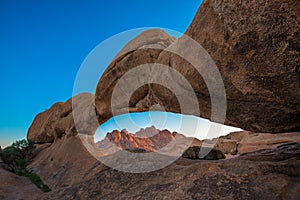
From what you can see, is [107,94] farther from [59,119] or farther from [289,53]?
[289,53]

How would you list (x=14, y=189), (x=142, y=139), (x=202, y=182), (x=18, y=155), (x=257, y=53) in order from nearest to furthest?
(x=257, y=53), (x=202, y=182), (x=14, y=189), (x=18, y=155), (x=142, y=139)

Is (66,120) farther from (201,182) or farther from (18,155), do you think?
(201,182)

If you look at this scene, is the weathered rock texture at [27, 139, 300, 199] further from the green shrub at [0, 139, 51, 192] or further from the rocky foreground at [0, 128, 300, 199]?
the green shrub at [0, 139, 51, 192]

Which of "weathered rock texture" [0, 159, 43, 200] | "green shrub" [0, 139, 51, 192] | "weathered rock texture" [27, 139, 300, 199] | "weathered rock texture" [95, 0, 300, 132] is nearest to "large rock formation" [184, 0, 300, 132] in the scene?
"weathered rock texture" [95, 0, 300, 132]

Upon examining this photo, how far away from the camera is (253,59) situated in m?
5.33

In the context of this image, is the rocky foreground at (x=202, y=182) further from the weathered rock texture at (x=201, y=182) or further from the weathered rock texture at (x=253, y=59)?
the weathered rock texture at (x=253, y=59)

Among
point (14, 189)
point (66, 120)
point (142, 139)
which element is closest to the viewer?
point (14, 189)

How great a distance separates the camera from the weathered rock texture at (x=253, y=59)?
4.50 m

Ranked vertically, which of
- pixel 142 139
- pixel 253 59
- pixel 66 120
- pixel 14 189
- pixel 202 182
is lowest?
pixel 202 182

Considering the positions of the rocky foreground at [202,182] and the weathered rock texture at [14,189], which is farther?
the weathered rock texture at [14,189]

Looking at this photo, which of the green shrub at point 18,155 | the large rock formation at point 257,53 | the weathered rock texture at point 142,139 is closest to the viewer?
the large rock formation at point 257,53

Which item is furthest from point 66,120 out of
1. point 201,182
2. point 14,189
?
point 201,182

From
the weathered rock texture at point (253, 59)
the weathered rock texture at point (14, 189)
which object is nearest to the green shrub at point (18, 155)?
the weathered rock texture at point (14, 189)

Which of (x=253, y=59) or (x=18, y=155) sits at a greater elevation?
(x=18, y=155)
